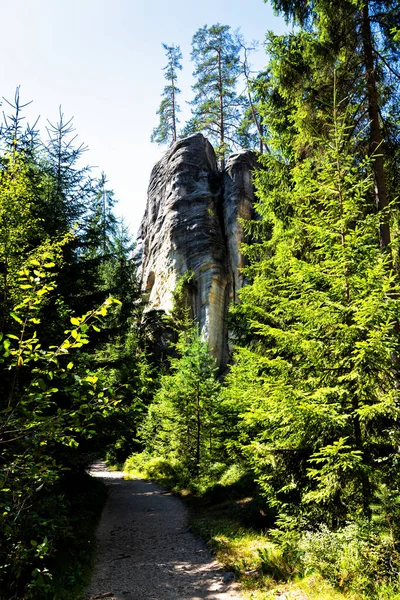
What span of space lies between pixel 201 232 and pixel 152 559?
2247cm

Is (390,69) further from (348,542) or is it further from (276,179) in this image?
(348,542)

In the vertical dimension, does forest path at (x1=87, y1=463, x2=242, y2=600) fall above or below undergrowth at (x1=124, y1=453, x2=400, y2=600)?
below

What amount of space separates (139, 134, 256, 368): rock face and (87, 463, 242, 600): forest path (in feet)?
46.0

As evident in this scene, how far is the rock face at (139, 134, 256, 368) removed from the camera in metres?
25.8

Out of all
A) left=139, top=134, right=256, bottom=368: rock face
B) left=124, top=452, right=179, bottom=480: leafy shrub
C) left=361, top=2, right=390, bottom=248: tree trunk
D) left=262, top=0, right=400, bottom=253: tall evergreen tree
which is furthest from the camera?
left=139, top=134, right=256, bottom=368: rock face

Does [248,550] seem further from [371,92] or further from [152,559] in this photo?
[371,92]

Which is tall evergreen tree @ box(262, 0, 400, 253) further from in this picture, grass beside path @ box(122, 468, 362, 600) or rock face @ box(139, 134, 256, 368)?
rock face @ box(139, 134, 256, 368)

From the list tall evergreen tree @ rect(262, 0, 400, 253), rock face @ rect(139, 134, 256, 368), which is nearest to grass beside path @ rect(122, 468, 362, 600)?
tall evergreen tree @ rect(262, 0, 400, 253)

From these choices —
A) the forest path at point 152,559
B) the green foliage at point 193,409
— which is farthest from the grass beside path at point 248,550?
the green foliage at point 193,409

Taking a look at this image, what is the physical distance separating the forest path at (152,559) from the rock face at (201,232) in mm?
14034

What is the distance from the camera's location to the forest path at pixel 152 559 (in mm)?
5848

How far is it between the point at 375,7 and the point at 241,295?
7437 mm

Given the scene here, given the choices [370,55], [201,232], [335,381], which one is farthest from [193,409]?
[201,232]

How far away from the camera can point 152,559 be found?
7340 mm
